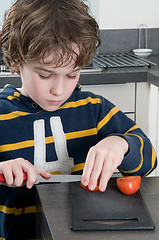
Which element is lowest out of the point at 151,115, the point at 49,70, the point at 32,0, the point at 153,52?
the point at 151,115

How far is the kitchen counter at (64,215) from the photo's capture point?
0.69 m

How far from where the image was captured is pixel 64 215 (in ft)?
2.47

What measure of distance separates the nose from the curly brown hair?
43 mm

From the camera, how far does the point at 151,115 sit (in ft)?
7.38

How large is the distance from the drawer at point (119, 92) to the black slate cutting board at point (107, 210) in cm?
133

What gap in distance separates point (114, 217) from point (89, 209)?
0.06 meters

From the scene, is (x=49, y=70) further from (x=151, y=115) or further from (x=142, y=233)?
(x=151, y=115)

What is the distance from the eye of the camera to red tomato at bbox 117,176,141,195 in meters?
0.81

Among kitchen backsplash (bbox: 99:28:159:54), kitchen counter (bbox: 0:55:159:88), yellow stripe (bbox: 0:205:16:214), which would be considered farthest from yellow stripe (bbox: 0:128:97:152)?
kitchen backsplash (bbox: 99:28:159:54)

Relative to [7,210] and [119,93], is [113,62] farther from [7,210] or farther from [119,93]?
[7,210]

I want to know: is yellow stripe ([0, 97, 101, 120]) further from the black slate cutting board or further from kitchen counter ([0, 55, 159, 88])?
kitchen counter ([0, 55, 159, 88])

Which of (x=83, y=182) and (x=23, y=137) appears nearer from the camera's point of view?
(x=83, y=182)

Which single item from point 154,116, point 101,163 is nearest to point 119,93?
point 154,116

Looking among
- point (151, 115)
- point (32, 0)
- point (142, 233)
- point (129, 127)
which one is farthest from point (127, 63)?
point (142, 233)
